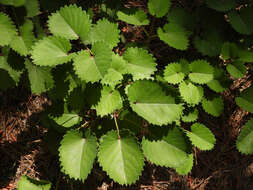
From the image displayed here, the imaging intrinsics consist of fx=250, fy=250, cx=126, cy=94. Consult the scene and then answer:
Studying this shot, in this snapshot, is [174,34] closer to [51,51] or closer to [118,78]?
[118,78]

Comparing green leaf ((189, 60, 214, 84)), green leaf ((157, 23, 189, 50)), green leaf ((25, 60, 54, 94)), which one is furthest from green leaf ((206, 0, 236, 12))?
green leaf ((25, 60, 54, 94))

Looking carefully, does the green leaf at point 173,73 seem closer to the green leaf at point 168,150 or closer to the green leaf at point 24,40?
the green leaf at point 168,150

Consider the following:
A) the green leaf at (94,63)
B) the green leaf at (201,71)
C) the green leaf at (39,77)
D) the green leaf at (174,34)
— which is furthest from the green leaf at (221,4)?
the green leaf at (39,77)

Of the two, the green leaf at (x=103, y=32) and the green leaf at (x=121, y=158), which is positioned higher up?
the green leaf at (x=103, y=32)

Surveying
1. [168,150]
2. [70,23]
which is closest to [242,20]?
[168,150]

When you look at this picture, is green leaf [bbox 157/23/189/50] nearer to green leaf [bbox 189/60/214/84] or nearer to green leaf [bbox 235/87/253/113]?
green leaf [bbox 189/60/214/84]
